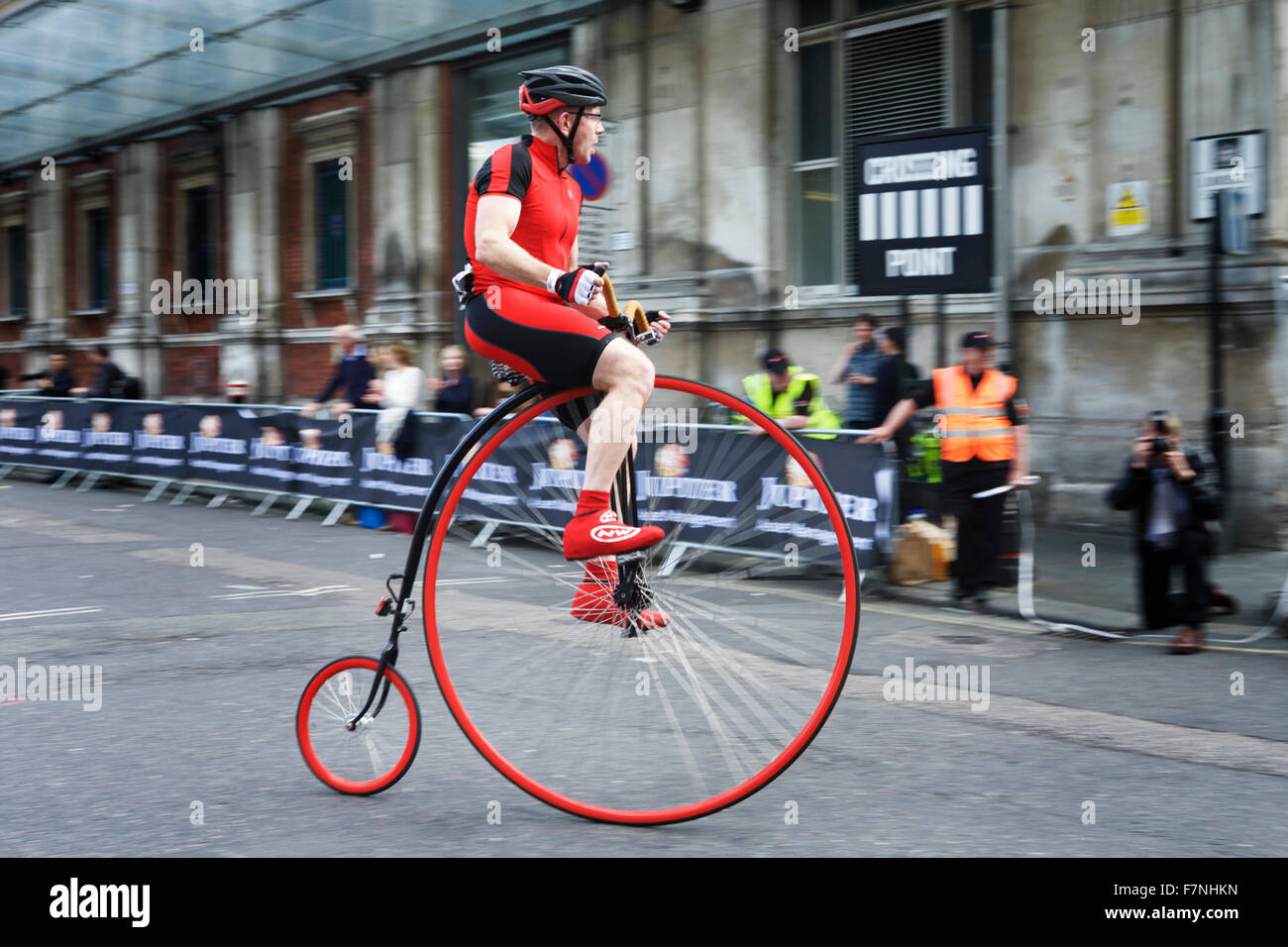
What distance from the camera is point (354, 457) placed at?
1490cm

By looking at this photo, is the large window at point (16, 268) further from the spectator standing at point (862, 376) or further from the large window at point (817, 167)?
the spectator standing at point (862, 376)

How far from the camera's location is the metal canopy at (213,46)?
19.9 metres

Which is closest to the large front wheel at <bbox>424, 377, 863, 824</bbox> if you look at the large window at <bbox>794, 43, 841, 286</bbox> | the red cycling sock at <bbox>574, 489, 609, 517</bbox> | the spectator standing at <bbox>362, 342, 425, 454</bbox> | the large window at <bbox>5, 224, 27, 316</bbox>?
the red cycling sock at <bbox>574, 489, 609, 517</bbox>

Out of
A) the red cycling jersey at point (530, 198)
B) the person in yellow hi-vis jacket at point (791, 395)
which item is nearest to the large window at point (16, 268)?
the person in yellow hi-vis jacket at point (791, 395)

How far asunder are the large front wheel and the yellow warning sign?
945 centimetres

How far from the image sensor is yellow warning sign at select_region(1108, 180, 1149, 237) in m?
13.0

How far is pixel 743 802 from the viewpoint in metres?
4.85

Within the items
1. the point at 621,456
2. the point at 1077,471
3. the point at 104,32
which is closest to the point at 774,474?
the point at 621,456

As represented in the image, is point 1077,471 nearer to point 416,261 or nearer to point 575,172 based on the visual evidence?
point 575,172

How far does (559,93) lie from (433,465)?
9.67m

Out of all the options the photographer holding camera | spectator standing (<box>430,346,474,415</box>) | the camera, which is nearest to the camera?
the photographer holding camera

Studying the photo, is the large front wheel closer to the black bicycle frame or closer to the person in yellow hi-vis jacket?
the black bicycle frame

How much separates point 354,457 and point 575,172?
3.89m

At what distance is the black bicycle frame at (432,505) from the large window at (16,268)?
34.6 m
